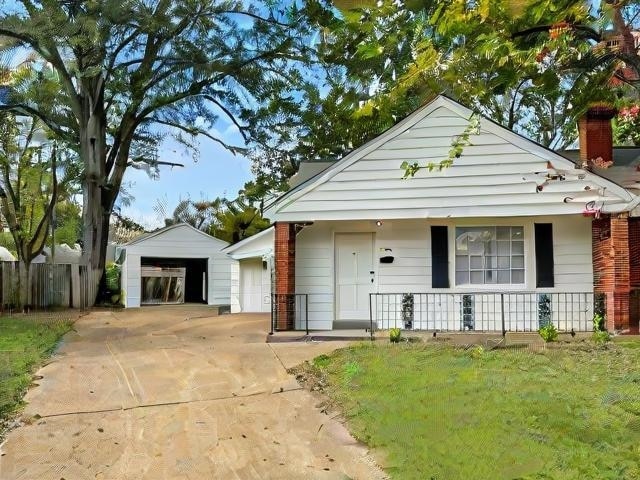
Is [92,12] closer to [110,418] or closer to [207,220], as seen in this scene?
[110,418]

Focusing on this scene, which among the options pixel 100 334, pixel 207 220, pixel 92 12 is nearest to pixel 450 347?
pixel 100 334

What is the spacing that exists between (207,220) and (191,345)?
24.3m

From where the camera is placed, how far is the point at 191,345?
33.4 ft

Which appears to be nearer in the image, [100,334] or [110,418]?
[110,418]

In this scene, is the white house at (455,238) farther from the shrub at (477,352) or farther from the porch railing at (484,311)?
the shrub at (477,352)

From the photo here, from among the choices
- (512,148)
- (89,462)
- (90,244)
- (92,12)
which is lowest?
(89,462)

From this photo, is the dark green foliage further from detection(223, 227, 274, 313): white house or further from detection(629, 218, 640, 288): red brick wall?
detection(629, 218, 640, 288): red brick wall

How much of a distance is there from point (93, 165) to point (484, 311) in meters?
16.0

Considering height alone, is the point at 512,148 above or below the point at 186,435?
above

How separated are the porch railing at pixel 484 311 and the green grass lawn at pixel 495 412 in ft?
11.1

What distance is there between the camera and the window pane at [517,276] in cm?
1170

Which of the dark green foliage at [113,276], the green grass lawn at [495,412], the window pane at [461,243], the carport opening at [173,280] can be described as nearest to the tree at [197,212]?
the dark green foliage at [113,276]

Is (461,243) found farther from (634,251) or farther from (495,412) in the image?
(495,412)

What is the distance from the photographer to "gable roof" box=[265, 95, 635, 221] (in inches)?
431
